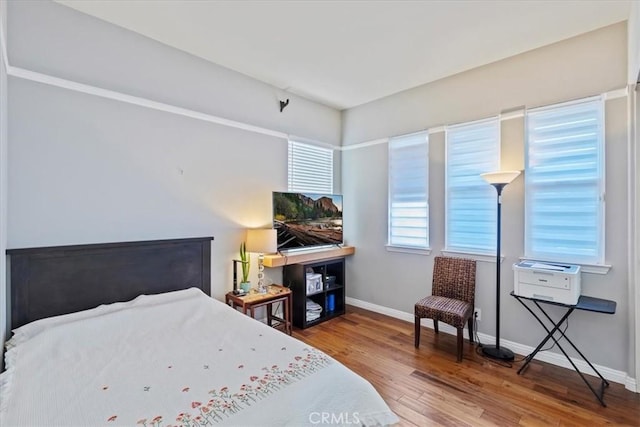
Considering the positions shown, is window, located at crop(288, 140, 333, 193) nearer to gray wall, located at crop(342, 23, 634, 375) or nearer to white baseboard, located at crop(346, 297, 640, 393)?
gray wall, located at crop(342, 23, 634, 375)

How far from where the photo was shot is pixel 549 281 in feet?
7.79

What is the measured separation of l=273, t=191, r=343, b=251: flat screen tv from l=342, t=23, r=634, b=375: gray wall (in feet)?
1.32

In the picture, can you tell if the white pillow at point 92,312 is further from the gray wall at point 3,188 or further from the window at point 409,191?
the window at point 409,191

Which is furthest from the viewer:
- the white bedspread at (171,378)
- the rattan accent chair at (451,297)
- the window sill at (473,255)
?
the window sill at (473,255)

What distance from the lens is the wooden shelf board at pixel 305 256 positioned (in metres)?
3.27

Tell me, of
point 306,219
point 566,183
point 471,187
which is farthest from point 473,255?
point 306,219

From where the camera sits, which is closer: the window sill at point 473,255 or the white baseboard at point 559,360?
the white baseboard at point 559,360

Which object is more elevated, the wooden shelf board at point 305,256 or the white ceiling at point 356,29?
the white ceiling at point 356,29

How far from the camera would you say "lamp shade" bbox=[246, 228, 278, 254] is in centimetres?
307

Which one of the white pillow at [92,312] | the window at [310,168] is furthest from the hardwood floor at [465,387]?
the window at [310,168]

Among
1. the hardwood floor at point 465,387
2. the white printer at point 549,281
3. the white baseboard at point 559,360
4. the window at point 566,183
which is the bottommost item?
the hardwood floor at point 465,387

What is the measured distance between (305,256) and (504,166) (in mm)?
2330

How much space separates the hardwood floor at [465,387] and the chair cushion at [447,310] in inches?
14.5

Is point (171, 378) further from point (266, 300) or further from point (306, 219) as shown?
point (306, 219)
